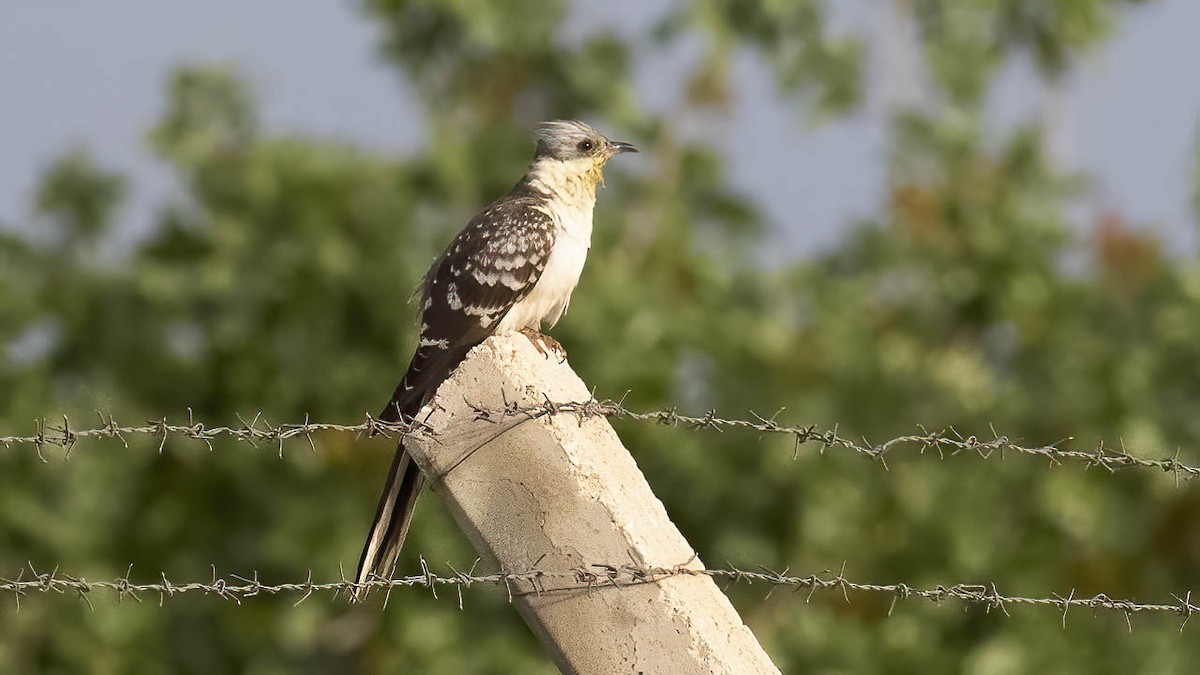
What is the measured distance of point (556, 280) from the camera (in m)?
5.09

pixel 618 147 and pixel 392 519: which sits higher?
pixel 618 147

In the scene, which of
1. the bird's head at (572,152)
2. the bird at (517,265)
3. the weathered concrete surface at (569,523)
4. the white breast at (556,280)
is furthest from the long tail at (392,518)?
the bird's head at (572,152)

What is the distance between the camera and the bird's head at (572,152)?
221 inches

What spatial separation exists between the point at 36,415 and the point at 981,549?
5966 millimetres

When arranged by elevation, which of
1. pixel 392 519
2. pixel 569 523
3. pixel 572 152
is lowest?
pixel 392 519

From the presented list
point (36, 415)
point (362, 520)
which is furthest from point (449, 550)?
A: point (36, 415)

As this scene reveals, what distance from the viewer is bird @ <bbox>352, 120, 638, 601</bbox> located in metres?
4.53

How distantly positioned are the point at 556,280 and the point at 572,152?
2.51 ft

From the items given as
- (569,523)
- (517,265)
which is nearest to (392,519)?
(569,523)

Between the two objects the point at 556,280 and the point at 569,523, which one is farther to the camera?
the point at 556,280

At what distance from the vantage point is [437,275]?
5.11 m

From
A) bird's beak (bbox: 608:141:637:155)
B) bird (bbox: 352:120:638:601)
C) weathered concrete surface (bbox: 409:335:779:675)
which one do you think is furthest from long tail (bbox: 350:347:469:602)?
bird's beak (bbox: 608:141:637:155)

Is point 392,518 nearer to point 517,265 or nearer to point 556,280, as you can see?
point 517,265

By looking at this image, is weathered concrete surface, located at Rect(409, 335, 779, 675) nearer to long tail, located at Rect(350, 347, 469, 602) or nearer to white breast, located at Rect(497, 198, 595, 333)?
long tail, located at Rect(350, 347, 469, 602)
